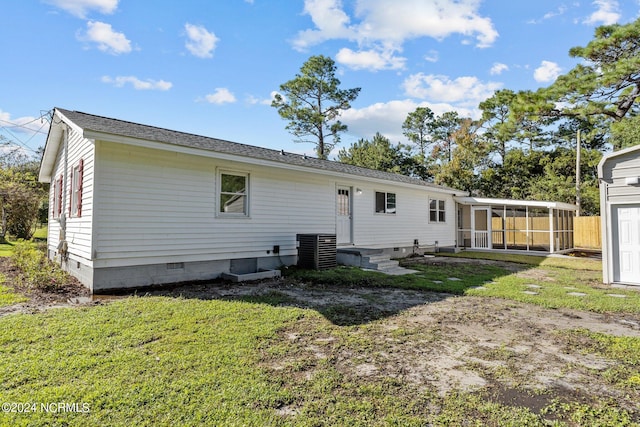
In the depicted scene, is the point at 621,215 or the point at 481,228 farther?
the point at 481,228

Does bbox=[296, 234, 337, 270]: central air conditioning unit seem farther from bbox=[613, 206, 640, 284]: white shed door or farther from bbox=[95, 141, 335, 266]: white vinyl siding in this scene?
bbox=[613, 206, 640, 284]: white shed door

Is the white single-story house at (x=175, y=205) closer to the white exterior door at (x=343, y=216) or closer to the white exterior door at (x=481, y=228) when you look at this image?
the white exterior door at (x=343, y=216)

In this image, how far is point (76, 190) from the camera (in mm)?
8250

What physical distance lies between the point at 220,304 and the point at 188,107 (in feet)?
35.9

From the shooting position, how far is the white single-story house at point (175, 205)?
255 inches

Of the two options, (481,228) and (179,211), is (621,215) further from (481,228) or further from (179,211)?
(481,228)

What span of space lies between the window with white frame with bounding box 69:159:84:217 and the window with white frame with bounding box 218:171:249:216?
2976mm

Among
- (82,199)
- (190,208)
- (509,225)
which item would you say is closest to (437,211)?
(509,225)

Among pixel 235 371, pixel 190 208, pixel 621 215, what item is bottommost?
pixel 235 371

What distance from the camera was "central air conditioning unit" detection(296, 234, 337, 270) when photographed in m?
9.05

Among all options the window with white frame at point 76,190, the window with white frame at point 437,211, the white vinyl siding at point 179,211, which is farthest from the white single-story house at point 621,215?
the window with white frame at point 76,190

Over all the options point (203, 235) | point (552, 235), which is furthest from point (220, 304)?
point (552, 235)

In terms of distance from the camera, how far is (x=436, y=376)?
10.0 feet

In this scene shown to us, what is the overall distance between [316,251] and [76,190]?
6170 mm
